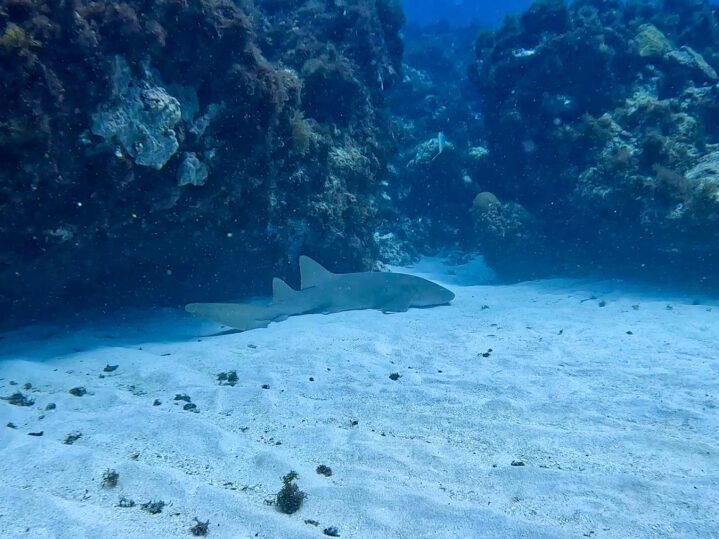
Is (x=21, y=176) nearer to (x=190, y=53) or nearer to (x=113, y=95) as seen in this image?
(x=113, y=95)

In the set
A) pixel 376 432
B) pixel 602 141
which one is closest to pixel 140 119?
pixel 376 432

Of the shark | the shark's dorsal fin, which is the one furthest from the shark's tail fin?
the shark's dorsal fin

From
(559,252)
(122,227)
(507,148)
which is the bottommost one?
(122,227)

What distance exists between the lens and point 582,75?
1327 centimetres

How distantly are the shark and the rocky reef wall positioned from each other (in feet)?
4.20

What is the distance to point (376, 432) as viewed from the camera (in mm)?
4285

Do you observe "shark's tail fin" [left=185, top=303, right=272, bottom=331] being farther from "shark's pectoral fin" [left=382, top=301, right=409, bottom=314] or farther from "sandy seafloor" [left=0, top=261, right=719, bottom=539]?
"shark's pectoral fin" [left=382, top=301, right=409, bottom=314]

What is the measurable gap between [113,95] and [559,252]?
12000 millimetres

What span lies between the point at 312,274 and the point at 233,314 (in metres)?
1.97

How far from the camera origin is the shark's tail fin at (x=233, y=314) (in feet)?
25.8

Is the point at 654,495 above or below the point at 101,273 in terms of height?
below

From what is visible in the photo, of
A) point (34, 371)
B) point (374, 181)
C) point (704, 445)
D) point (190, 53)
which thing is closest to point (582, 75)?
point (374, 181)

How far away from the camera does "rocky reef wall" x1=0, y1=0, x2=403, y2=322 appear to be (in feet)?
18.7

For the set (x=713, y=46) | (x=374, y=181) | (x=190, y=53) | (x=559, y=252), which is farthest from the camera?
(x=713, y=46)
